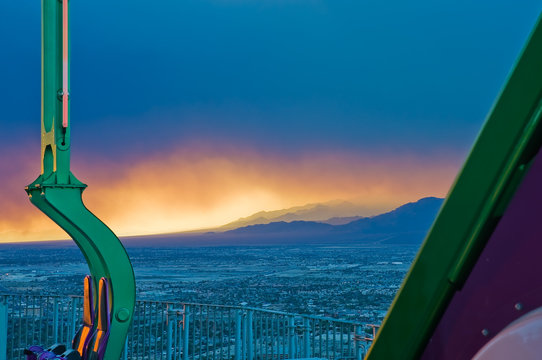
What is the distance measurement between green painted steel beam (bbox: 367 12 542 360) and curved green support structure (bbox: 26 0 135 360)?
8.30 feet

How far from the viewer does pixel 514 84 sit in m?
0.85

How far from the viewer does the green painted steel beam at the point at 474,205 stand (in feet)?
2.79

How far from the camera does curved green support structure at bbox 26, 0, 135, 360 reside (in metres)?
3.30

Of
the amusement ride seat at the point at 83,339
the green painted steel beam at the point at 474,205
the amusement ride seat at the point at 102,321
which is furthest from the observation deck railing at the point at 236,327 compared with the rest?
the green painted steel beam at the point at 474,205

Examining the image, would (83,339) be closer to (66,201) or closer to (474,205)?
(66,201)

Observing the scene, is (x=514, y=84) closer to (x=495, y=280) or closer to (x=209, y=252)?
(x=495, y=280)

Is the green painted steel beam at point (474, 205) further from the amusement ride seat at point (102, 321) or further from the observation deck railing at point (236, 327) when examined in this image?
the observation deck railing at point (236, 327)

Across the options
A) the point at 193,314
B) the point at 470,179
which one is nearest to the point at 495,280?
the point at 470,179

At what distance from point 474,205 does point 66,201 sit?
112 inches

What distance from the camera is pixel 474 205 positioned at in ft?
2.94

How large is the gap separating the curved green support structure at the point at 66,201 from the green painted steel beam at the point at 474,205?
2.53m

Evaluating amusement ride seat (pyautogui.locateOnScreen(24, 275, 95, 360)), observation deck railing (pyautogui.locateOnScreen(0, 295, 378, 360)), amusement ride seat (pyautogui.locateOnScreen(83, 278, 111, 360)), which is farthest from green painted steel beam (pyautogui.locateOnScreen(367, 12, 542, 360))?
observation deck railing (pyautogui.locateOnScreen(0, 295, 378, 360))

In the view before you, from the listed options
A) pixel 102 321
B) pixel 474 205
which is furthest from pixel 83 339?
pixel 474 205

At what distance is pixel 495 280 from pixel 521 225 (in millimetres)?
88
